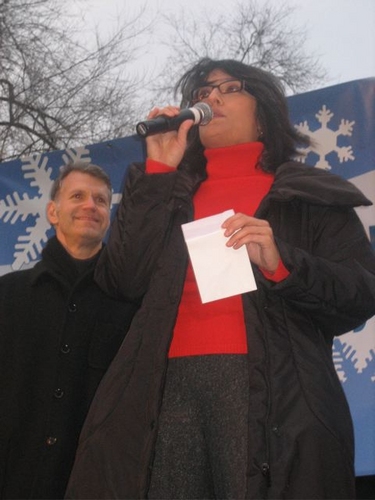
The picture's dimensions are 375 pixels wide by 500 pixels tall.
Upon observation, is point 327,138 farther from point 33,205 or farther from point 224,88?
point 33,205

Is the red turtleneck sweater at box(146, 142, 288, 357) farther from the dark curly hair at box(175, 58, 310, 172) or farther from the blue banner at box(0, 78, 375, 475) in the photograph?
the blue banner at box(0, 78, 375, 475)

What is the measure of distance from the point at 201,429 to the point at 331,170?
2028mm

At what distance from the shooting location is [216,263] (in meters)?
1.68

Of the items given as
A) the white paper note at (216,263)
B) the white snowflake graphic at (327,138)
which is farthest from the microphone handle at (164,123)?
the white snowflake graphic at (327,138)

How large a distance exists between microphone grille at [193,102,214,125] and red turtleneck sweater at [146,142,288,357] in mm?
98

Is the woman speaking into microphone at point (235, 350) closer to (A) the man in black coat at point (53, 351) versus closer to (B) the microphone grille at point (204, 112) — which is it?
(B) the microphone grille at point (204, 112)

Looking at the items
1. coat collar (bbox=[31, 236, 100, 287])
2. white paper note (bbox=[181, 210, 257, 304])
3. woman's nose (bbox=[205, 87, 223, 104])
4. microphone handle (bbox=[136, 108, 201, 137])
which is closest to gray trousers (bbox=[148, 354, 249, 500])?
white paper note (bbox=[181, 210, 257, 304])

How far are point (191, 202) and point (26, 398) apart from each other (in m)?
1.06

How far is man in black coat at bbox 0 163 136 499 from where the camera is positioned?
245cm

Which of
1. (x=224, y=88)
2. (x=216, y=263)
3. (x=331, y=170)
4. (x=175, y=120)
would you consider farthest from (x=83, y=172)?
(x=216, y=263)

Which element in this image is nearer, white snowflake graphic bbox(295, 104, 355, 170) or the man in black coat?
the man in black coat

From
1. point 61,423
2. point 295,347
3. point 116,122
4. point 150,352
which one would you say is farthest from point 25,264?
point 116,122

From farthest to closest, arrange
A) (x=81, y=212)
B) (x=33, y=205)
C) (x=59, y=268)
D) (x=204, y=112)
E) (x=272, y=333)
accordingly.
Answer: (x=33, y=205), (x=81, y=212), (x=59, y=268), (x=204, y=112), (x=272, y=333)

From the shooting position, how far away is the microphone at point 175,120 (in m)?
1.91
